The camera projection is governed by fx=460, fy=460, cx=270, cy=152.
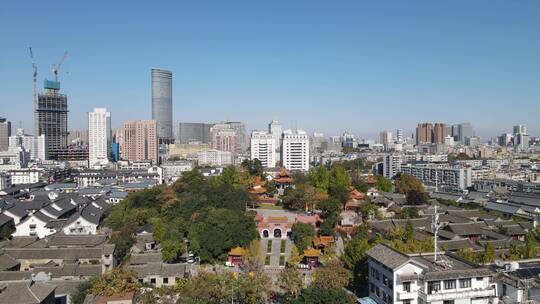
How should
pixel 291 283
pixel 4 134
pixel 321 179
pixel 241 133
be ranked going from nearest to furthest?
pixel 291 283, pixel 321 179, pixel 4 134, pixel 241 133

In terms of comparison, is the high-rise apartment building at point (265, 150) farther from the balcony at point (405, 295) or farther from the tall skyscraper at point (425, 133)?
the tall skyscraper at point (425, 133)

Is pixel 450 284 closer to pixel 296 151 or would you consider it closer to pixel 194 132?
pixel 296 151

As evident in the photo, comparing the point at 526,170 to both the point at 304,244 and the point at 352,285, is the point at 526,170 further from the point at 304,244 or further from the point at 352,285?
the point at 352,285

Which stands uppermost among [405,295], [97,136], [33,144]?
[97,136]

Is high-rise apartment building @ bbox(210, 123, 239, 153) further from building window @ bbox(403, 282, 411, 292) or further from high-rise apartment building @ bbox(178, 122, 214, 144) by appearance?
building window @ bbox(403, 282, 411, 292)

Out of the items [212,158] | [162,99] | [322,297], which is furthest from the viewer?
[162,99]

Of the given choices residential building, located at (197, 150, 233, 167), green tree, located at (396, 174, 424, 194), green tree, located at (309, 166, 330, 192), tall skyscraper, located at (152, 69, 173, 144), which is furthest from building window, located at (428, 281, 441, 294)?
tall skyscraper, located at (152, 69, 173, 144)

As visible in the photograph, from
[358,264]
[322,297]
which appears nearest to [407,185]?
[358,264]
